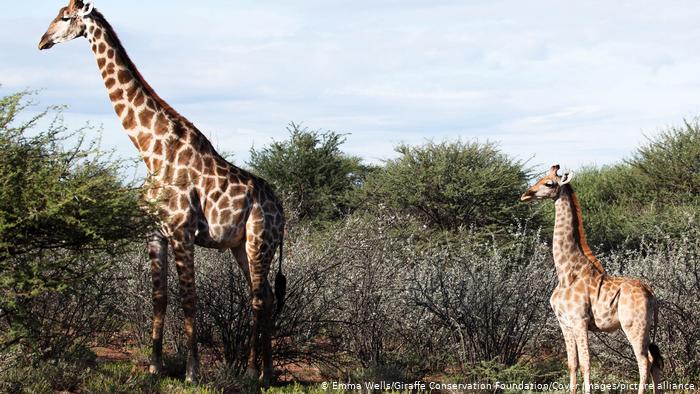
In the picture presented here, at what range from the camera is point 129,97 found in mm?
9102

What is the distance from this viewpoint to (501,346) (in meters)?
9.45

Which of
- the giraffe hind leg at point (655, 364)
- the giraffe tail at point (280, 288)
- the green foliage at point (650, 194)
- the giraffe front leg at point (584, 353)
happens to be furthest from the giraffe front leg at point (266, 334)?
the green foliage at point (650, 194)

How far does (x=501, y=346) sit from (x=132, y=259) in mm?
4626

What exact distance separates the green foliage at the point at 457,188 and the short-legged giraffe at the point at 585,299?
8.28 metres

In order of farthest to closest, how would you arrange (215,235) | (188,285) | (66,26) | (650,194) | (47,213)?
(650,194) → (66,26) → (215,235) → (188,285) → (47,213)

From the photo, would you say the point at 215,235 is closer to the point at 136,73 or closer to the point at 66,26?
the point at 136,73

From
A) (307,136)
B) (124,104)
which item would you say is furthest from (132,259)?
(307,136)

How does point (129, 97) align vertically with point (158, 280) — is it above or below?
above

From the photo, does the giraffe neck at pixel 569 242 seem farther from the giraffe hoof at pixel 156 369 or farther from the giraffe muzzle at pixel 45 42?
the giraffe muzzle at pixel 45 42

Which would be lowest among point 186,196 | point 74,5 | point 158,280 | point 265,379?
point 265,379

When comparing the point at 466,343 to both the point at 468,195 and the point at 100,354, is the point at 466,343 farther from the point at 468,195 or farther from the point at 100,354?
the point at 468,195

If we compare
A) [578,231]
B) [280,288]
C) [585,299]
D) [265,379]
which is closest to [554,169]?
[578,231]

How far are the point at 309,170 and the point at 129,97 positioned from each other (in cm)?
1279

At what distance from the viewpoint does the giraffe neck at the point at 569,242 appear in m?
8.61
